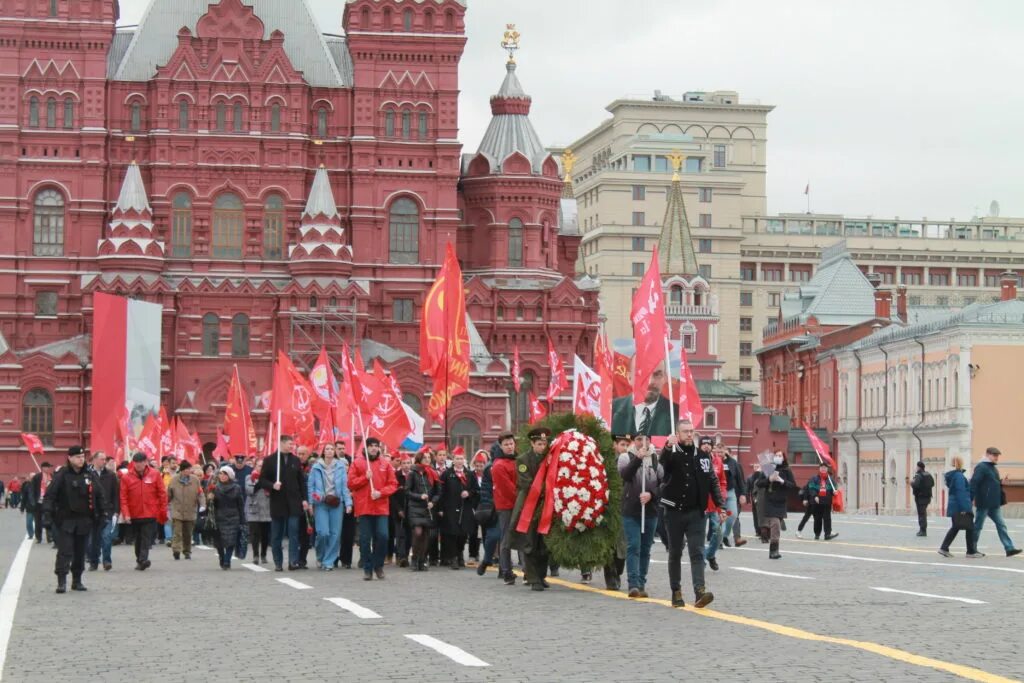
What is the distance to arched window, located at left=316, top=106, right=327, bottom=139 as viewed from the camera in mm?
90250

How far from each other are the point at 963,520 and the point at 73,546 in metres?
13.4

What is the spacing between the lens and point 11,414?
274 feet

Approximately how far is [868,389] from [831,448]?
25.3ft

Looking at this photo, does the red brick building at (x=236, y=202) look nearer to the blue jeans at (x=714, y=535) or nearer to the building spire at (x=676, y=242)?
the building spire at (x=676, y=242)

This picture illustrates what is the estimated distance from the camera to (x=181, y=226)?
289 ft

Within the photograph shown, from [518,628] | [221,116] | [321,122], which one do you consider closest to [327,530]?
[518,628]

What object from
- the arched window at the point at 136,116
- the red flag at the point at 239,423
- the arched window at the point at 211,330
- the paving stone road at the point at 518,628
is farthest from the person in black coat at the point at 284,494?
the arched window at the point at 136,116

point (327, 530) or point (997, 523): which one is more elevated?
point (997, 523)

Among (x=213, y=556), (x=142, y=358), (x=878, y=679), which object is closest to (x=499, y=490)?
(x=213, y=556)

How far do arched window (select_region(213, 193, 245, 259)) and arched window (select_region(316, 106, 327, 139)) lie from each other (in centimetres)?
473

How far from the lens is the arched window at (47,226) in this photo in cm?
8750

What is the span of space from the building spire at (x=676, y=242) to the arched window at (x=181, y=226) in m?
47.5

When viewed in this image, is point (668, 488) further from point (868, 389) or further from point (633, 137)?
point (633, 137)

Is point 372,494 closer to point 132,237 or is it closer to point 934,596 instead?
point 934,596
